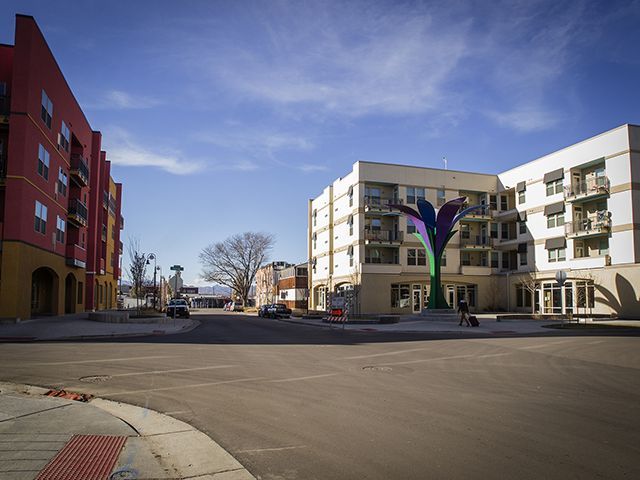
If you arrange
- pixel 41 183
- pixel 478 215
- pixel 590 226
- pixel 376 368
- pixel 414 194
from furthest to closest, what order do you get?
pixel 478 215 < pixel 414 194 < pixel 590 226 < pixel 41 183 < pixel 376 368

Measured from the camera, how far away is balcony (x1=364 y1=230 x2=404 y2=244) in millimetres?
52438

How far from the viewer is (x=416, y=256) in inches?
2120

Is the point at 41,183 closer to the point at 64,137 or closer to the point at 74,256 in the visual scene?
the point at 64,137

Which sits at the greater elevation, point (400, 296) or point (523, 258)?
point (523, 258)

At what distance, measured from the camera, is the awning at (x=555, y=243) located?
4631cm

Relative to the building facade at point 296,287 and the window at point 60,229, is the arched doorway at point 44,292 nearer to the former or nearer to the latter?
the window at point 60,229

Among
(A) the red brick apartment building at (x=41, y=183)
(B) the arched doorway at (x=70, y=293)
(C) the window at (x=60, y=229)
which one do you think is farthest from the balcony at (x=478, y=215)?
(C) the window at (x=60, y=229)

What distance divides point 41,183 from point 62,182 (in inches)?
220

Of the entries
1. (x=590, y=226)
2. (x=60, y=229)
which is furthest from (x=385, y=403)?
(x=590, y=226)

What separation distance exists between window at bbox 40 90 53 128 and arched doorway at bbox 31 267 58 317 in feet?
31.7

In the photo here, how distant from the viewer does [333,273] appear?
59.8 m

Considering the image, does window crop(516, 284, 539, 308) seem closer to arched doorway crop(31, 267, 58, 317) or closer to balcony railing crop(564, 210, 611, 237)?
balcony railing crop(564, 210, 611, 237)

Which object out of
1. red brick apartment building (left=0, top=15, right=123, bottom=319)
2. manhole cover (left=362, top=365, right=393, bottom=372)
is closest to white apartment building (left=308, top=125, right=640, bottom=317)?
red brick apartment building (left=0, top=15, right=123, bottom=319)

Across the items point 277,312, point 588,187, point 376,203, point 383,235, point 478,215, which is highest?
point 376,203
